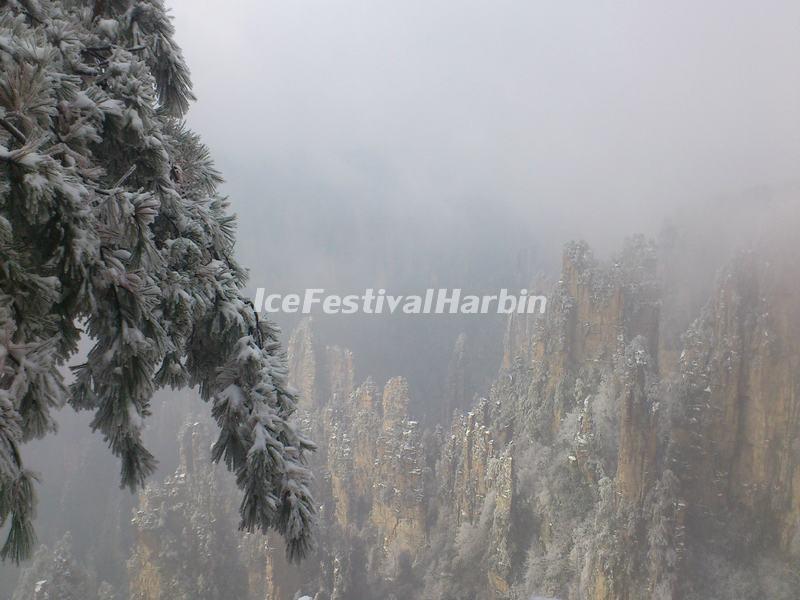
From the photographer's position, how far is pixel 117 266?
1.71m

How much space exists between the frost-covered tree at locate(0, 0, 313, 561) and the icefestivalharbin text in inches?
1754

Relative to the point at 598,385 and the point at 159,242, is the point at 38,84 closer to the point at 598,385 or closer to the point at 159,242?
the point at 159,242

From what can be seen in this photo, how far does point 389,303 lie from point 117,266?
5295 cm

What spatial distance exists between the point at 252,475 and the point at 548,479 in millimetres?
23713

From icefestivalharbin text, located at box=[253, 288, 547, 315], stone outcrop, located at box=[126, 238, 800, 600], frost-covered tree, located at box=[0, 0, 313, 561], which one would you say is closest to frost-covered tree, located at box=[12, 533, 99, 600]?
stone outcrop, located at box=[126, 238, 800, 600]

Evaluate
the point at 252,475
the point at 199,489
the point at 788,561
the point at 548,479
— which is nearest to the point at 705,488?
the point at 788,561

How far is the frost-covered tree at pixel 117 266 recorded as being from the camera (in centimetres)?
149

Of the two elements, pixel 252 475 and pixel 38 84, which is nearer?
pixel 38 84

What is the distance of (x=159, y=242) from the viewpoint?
2186 millimetres

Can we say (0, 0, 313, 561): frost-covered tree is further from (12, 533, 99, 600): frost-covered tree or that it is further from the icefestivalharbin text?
the icefestivalharbin text

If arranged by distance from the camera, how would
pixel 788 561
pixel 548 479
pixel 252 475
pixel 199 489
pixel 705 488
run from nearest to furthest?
pixel 252 475
pixel 788 561
pixel 705 488
pixel 548 479
pixel 199 489

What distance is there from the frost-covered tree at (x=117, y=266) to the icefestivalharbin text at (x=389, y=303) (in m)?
44.6

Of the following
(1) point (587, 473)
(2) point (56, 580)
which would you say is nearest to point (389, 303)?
(1) point (587, 473)

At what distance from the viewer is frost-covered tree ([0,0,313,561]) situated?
1491 mm
